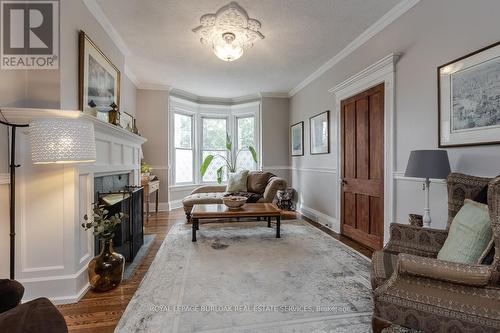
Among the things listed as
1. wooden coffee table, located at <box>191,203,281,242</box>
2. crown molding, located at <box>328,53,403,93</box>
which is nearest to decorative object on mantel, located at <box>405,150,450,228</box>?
crown molding, located at <box>328,53,403,93</box>

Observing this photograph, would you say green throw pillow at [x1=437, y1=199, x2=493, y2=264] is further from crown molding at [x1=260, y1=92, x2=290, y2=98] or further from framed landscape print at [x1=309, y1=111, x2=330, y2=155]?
crown molding at [x1=260, y1=92, x2=290, y2=98]

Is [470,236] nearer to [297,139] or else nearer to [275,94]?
[297,139]

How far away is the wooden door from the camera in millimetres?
3104

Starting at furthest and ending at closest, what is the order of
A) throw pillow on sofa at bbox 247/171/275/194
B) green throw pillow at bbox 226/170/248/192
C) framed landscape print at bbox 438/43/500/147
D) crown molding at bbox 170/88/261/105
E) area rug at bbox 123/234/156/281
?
crown molding at bbox 170/88/261/105
green throw pillow at bbox 226/170/248/192
throw pillow on sofa at bbox 247/171/275/194
area rug at bbox 123/234/156/281
framed landscape print at bbox 438/43/500/147

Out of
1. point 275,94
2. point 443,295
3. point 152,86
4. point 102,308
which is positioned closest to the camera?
point 443,295

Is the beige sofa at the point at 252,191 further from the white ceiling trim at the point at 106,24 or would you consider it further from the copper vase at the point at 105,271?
the white ceiling trim at the point at 106,24

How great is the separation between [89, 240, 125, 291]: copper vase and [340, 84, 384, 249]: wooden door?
2879mm

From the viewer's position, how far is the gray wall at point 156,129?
5602 millimetres

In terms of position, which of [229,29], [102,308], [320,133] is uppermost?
[229,29]

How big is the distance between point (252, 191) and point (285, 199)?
0.93m

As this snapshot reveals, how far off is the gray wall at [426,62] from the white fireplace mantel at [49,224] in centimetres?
302

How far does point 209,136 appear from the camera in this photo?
21.9 ft

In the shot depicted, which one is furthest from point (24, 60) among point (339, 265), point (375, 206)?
point (375, 206)

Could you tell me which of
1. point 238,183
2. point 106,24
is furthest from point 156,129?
point 106,24
